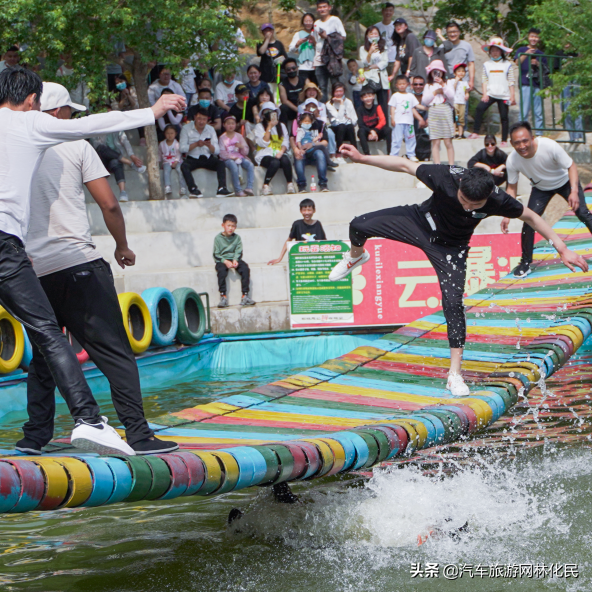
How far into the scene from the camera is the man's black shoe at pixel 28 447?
13.8 ft

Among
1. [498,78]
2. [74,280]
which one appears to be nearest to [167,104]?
[74,280]

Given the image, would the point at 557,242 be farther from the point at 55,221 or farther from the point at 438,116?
the point at 438,116

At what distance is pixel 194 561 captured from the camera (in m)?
4.86

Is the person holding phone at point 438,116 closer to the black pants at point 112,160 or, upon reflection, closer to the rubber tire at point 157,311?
the black pants at point 112,160

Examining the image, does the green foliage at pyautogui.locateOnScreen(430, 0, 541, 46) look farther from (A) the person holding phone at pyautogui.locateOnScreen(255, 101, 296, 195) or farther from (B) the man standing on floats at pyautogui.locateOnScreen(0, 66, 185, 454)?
(B) the man standing on floats at pyautogui.locateOnScreen(0, 66, 185, 454)

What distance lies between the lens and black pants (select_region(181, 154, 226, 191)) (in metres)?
14.5

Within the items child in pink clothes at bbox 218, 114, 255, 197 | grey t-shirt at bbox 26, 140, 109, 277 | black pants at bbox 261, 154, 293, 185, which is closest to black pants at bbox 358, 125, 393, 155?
black pants at bbox 261, 154, 293, 185

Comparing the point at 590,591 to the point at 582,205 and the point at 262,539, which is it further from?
the point at 582,205

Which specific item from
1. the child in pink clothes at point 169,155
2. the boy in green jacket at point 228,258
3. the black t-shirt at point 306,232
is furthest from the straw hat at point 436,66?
the boy in green jacket at point 228,258

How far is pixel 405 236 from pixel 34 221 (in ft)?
9.78

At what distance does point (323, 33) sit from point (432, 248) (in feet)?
37.0

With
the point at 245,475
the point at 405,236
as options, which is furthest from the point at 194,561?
the point at 405,236

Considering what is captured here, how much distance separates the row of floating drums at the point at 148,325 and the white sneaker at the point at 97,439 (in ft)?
17.1

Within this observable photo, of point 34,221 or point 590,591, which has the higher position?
point 34,221
